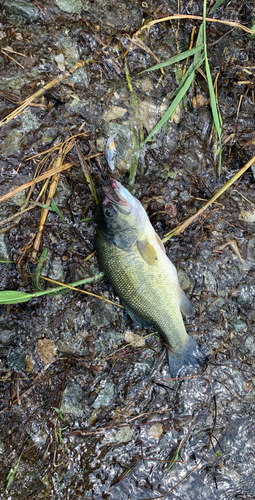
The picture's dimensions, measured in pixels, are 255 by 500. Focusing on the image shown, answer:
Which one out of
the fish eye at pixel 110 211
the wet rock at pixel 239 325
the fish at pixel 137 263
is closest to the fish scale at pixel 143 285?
the fish at pixel 137 263

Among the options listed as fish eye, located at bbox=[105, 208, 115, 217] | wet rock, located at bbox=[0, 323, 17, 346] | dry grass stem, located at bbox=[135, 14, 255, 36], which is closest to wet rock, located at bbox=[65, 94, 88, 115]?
dry grass stem, located at bbox=[135, 14, 255, 36]

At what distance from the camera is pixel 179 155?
3199 millimetres

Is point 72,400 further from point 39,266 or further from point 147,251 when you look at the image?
point 147,251

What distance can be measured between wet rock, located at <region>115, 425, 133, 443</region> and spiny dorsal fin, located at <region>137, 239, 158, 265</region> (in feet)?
5.78

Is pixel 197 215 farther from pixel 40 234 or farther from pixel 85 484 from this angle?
pixel 85 484

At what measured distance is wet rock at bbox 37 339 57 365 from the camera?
3025 mm

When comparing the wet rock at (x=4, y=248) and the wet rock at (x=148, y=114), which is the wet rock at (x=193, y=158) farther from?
the wet rock at (x=4, y=248)

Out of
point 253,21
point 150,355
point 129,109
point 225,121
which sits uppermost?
point 253,21

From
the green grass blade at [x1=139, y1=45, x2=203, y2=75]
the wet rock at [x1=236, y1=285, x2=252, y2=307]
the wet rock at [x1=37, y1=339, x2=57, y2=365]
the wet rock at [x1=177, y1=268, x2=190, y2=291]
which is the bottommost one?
the wet rock at [x1=37, y1=339, x2=57, y2=365]

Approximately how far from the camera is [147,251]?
2.72 m

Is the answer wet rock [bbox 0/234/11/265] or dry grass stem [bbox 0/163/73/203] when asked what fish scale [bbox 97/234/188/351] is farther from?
wet rock [bbox 0/234/11/265]

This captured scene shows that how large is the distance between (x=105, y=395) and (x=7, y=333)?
3.83ft

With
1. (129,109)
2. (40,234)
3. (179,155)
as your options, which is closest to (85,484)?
(40,234)

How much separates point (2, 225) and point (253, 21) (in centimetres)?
326
